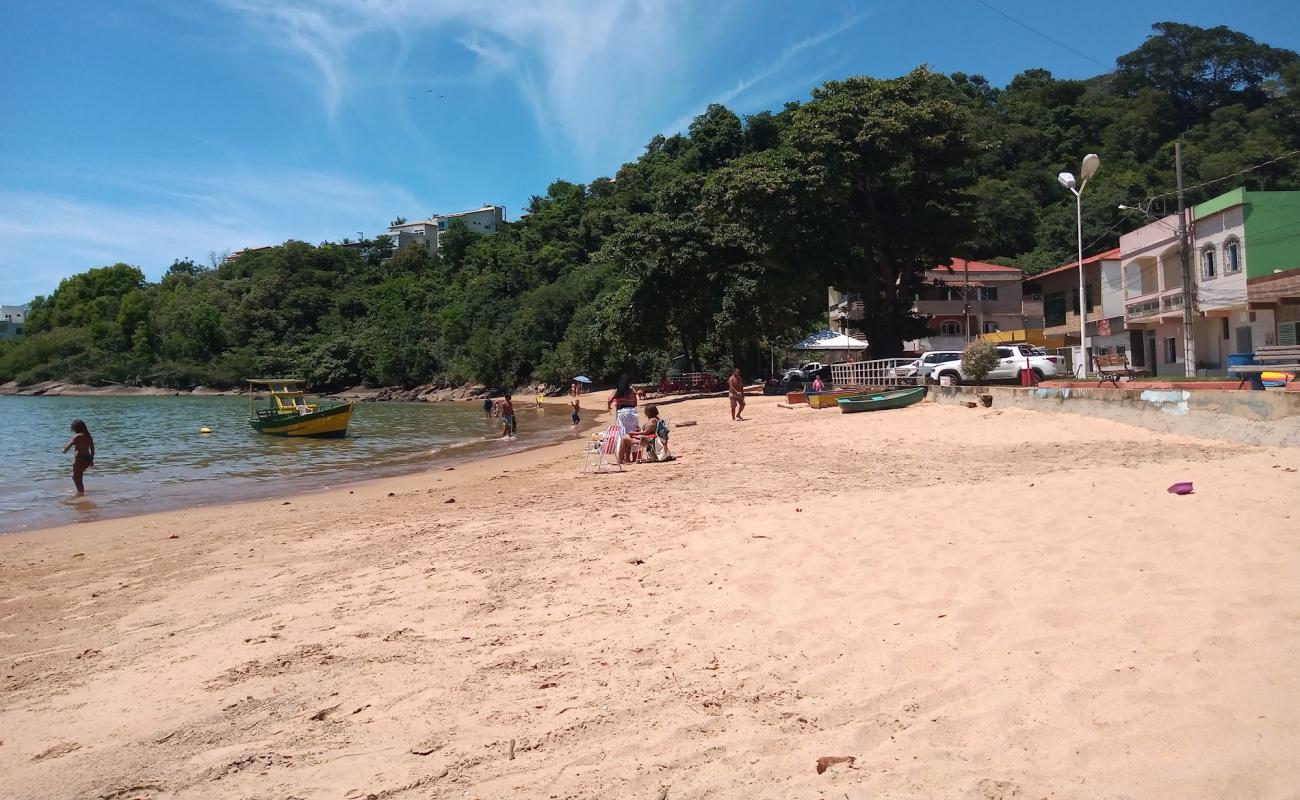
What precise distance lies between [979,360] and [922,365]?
226 inches

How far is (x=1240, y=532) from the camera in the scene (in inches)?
234

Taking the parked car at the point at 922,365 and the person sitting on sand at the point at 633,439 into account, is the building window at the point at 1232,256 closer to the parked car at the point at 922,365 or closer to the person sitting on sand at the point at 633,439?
the parked car at the point at 922,365

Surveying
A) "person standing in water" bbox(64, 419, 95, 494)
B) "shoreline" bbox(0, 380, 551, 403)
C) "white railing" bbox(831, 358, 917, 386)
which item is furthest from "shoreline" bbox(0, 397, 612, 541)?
"shoreline" bbox(0, 380, 551, 403)

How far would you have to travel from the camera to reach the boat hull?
96.5ft

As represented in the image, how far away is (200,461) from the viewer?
2252cm

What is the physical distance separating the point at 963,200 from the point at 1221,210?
9.43 metres

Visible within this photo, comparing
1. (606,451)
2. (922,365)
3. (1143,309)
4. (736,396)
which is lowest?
(606,451)

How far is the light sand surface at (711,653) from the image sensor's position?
3357 millimetres

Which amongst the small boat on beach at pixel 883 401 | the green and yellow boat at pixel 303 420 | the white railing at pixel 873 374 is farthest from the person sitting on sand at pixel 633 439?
the green and yellow boat at pixel 303 420

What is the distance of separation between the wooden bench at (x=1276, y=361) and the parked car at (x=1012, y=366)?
9.44m

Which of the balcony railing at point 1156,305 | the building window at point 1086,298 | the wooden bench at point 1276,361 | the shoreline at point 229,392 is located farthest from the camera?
the shoreline at point 229,392

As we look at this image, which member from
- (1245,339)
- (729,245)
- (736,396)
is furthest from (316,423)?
(1245,339)

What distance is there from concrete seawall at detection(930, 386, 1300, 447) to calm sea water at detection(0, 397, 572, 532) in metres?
14.9

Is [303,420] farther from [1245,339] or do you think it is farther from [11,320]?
[11,320]
